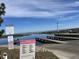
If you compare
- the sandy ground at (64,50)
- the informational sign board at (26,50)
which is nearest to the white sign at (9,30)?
the informational sign board at (26,50)

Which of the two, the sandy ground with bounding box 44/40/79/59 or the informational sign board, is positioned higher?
the informational sign board

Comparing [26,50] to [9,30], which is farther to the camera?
[9,30]

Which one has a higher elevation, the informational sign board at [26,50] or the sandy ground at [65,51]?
the informational sign board at [26,50]

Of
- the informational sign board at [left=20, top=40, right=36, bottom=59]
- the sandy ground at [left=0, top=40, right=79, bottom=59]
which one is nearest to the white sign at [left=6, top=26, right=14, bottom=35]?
the informational sign board at [left=20, top=40, right=36, bottom=59]

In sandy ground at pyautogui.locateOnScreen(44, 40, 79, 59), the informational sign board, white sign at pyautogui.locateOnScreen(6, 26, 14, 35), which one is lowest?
sandy ground at pyautogui.locateOnScreen(44, 40, 79, 59)

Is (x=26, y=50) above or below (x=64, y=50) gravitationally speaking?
above

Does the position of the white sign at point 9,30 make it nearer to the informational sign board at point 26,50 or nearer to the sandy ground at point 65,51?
the informational sign board at point 26,50

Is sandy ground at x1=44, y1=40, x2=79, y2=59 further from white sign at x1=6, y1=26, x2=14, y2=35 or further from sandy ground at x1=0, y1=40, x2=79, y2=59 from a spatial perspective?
white sign at x1=6, y1=26, x2=14, y2=35

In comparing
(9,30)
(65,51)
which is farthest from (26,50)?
(65,51)

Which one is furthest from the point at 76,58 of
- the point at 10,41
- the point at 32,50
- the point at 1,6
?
the point at 32,50

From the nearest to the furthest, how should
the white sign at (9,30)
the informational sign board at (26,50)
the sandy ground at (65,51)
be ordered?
the informational sign board at (26,50)
the white sign at (9,30)
the sandy ground at (65,51)

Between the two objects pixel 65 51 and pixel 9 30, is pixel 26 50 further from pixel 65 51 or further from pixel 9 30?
pixel 65 51

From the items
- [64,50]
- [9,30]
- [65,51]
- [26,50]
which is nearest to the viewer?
[26,50]

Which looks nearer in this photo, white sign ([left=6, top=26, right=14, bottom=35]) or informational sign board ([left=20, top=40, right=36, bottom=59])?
informational sign board ([left=20, top=40, right=36, bottom=59])
